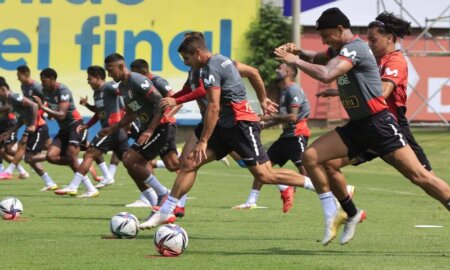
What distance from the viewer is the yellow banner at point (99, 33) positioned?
4444 centimetres

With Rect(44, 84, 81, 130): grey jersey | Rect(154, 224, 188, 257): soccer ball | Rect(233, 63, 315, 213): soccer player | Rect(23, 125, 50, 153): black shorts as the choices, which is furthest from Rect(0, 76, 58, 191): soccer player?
Rect(154, 224, 188, 257): soccer ball

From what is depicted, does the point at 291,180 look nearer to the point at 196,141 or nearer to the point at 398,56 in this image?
the point at 196,141

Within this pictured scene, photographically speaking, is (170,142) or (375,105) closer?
(375,105)

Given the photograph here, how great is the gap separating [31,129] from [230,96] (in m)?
10.2

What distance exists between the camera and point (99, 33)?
44594 millimetres

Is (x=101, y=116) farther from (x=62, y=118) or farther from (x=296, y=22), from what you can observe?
(x=296, y=22)

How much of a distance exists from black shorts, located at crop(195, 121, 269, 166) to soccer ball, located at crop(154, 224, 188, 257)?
99.5 inches

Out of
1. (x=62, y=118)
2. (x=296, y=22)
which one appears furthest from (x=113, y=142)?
(x=296, y=22)

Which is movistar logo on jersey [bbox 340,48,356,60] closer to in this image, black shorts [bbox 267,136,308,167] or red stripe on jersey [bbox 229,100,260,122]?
red stripe on jersey [bbox 229,100,260,122]

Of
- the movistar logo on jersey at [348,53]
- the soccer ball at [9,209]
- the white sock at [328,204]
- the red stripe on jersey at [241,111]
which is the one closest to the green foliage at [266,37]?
the soccer ball at [9,209]

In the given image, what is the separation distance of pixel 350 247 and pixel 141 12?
112 feet

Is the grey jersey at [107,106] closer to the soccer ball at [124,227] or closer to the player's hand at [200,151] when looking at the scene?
the player's hand at [200,151]

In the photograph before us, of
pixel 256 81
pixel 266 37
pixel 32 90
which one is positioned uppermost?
pixel 256 81

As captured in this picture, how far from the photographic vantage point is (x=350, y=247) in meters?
11.6
